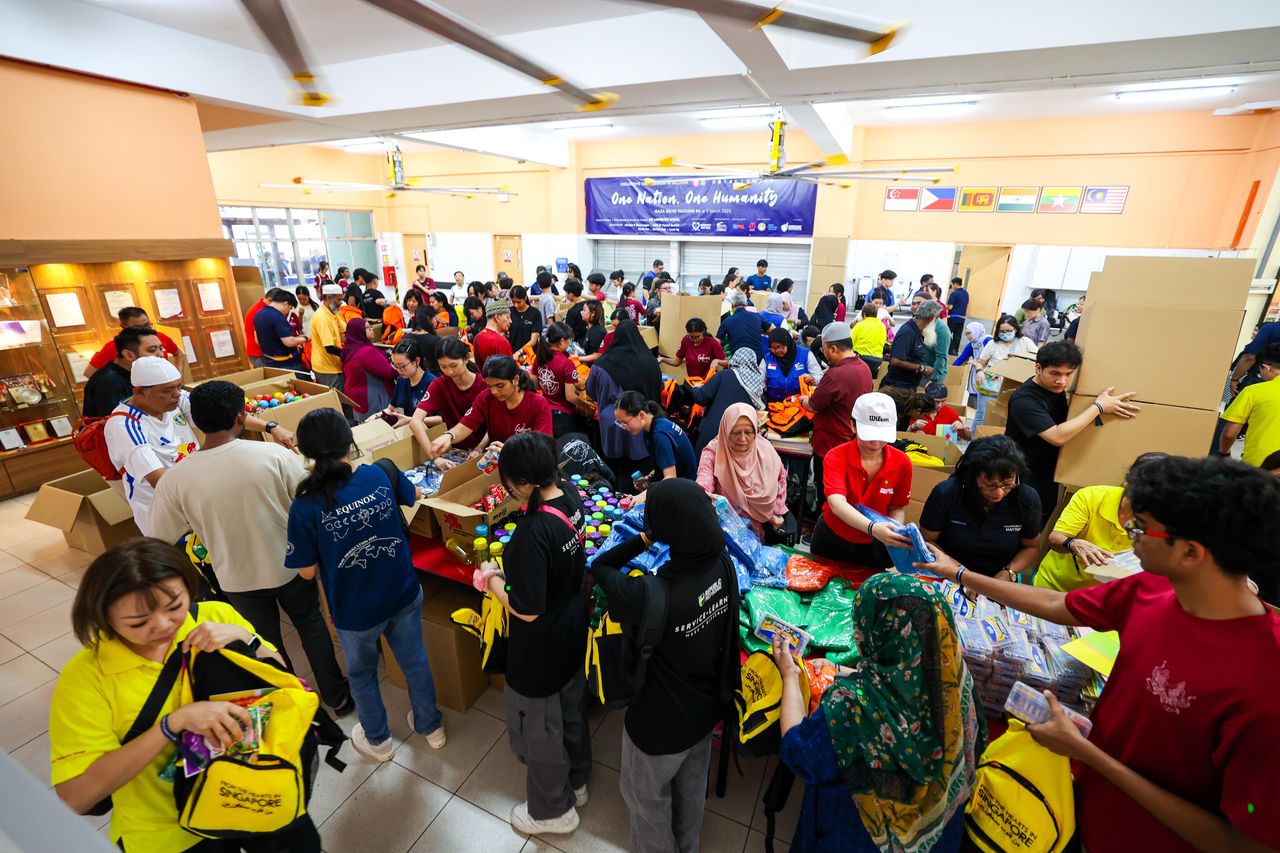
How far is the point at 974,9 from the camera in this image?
3662 millimetres

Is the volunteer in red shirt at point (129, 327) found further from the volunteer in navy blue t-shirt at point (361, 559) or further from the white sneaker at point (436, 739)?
the white sneaker at point (436, 739)

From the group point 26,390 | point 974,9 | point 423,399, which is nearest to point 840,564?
point 423,399

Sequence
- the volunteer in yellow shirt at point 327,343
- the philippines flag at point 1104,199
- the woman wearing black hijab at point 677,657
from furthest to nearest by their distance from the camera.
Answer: the philippines flag at point 1104,199
the volunteer in yellow shirt at point 327,343
the woman wearing black hijab at point 677,657

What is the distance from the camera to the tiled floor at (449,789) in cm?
226

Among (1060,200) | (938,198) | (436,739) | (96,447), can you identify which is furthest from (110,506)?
(1060,200)

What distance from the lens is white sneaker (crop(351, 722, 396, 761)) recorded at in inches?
102

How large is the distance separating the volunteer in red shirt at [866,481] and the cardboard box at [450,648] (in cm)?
186

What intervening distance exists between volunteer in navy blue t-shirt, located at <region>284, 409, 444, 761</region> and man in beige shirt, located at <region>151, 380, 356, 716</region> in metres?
0.30

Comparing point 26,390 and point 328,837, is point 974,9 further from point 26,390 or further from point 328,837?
point 26,390

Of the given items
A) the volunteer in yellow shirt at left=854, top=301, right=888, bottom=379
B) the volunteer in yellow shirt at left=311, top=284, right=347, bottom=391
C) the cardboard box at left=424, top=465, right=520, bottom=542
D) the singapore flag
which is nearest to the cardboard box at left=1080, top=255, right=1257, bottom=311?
the cardboard box at left=424, top=465, right=520, bottom=542

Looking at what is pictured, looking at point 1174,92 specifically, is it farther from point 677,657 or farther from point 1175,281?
point 677,657

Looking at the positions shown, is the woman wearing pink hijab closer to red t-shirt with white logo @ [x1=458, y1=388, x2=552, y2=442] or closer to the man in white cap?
red t-shirt with white logo @ [x1=458, y1=388, x2=552, y2=442]

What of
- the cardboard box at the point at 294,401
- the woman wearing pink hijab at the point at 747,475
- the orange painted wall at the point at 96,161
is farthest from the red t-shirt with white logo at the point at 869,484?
the orange painted wall at the point at 96,161

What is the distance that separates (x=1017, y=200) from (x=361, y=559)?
11.3m
